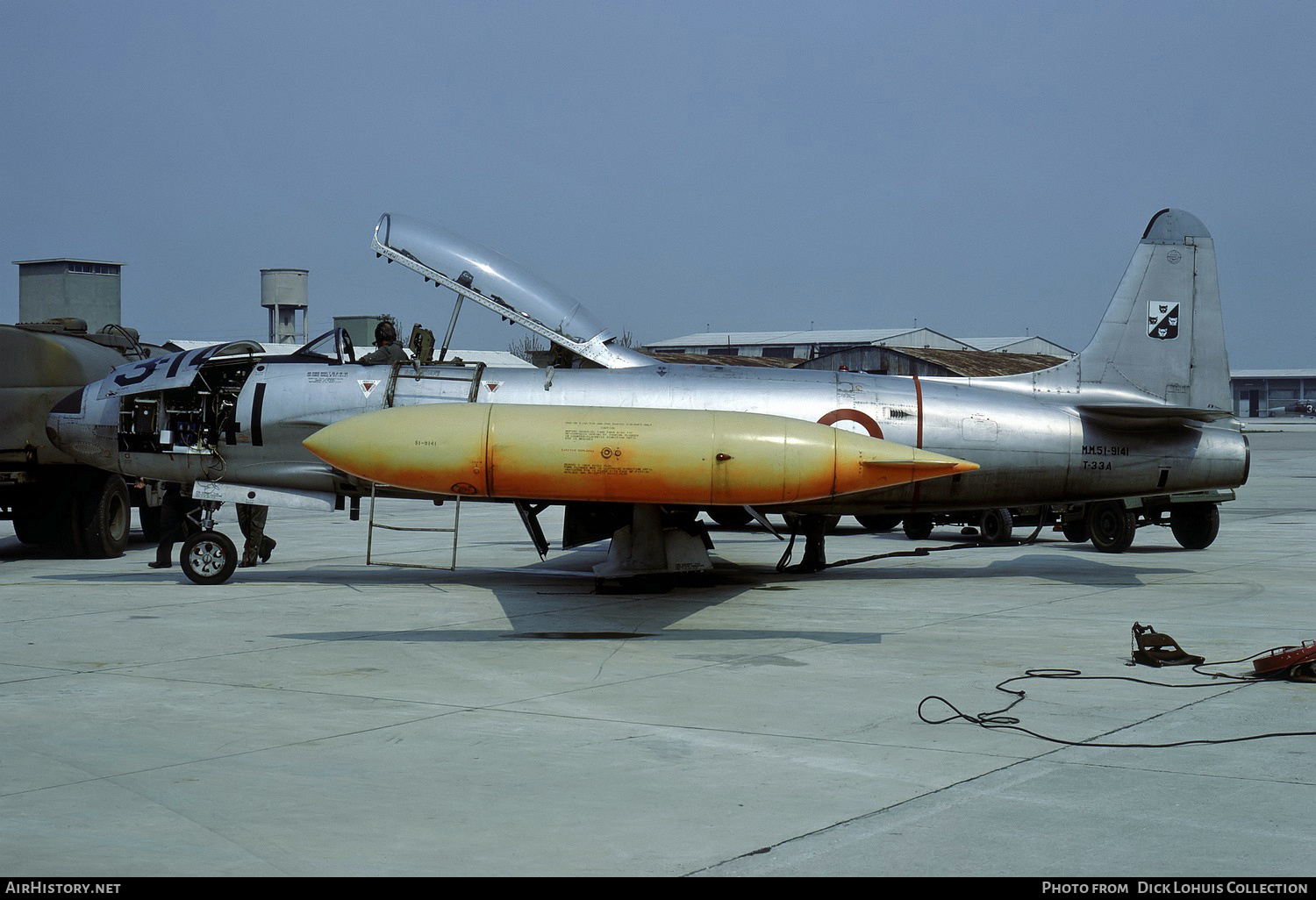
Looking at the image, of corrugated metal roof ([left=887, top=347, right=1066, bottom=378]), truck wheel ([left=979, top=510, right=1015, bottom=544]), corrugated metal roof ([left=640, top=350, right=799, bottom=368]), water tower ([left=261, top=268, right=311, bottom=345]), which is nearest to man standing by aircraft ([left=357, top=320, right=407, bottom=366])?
corrugated metal roof ([left=640, top=350, right=799, bottom=368])

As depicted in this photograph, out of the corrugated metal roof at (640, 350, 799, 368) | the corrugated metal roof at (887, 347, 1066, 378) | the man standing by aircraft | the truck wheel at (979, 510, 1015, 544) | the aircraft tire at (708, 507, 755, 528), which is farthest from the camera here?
the corrugated metal roof at (887, 347, 1066, 378)

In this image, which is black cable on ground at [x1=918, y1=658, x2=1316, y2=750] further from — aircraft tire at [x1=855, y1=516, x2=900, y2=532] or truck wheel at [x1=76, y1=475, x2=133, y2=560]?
truck wheel at [x1=76, y1=475, x2=133, y2=560]

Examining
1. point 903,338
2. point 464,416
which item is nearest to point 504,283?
point 464,416

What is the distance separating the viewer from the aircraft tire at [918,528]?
19344 mm

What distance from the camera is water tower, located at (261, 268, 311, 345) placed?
216ft

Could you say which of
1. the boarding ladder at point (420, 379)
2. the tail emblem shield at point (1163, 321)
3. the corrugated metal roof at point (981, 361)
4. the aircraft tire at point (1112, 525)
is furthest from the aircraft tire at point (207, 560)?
the corrugated metal roof at point (981, 361)

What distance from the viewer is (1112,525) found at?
1791 cm

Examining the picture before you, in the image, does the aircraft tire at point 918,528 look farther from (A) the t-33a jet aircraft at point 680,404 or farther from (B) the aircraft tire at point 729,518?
(A) the t-33a jet aircraft at point 680,404

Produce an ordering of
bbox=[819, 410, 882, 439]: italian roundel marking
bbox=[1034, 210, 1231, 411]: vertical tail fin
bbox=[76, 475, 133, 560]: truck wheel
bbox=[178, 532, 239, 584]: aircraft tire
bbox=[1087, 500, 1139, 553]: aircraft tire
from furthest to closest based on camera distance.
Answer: bbox=[1087, 500, 1139, 553]: aircraft tire
bbox=[76, 475, 133, 560]: truck wheel
bbox=[1034, 210, 1231, 411]: vertical tail fin
bbox=[178, 532, 239, 584]: aircraft tire
bbox=[819, 410, 882, 439]: italian roundel marking

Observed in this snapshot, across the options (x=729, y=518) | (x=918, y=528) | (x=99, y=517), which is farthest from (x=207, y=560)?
(x=918, y=528)

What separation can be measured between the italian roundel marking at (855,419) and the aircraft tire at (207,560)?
276 inches

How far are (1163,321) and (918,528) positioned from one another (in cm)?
618

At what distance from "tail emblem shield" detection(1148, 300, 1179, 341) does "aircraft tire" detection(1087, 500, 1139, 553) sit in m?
3.89

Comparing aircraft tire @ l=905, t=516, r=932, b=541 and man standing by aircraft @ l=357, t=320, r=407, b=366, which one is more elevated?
man standing by aircraft @ l=357, t=320, r=407, b=366
